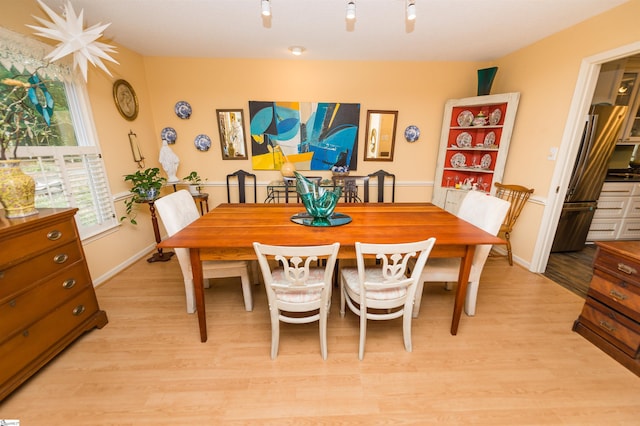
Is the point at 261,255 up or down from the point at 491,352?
up

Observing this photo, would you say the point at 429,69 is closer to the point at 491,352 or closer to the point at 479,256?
the point at 479,256

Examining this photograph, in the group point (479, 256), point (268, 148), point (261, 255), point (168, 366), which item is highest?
point (268, 148)

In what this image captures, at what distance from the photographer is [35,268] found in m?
1.43

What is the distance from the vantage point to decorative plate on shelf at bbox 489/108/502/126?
315cm

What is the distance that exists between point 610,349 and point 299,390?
6.80ft

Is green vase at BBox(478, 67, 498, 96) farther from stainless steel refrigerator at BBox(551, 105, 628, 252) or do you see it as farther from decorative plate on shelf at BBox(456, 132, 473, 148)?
stainless steel refrigerator at BBox(551, 105, 628, 252)

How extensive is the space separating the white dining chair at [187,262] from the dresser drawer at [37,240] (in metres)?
0.53

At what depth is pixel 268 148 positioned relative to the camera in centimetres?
362

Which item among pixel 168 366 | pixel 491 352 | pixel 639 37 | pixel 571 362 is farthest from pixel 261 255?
pixel 639 37

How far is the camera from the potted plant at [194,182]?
338 centimetres

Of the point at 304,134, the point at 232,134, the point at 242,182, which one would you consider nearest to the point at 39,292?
the point at 242,182

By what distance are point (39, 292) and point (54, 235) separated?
345 mm

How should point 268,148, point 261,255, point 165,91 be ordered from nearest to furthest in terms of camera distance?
point 261,255, point 165,91, point 268,148

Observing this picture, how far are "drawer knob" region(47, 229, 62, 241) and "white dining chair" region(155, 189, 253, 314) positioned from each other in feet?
1.84
